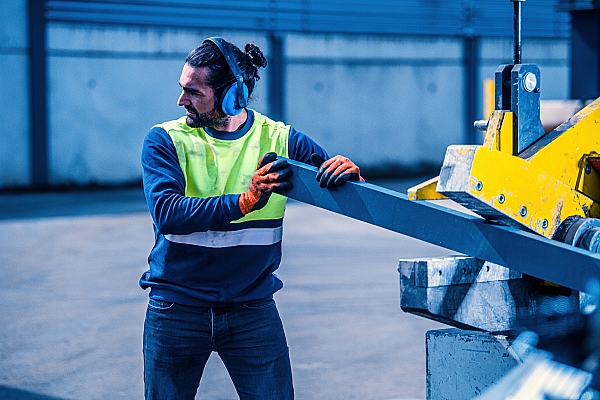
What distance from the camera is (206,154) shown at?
2.82m

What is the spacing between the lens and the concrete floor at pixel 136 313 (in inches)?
196

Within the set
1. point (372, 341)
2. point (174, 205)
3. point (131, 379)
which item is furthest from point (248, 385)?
point (372, 341)

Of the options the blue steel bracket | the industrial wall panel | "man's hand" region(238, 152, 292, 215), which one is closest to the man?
"man's hand" region(238, 152, 292, 215)

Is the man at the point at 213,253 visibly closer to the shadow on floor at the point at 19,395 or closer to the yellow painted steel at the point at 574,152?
the yellow painted steel at the point at 574,152

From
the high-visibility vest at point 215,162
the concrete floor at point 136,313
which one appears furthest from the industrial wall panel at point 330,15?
the high-visibility vest at point 215,162

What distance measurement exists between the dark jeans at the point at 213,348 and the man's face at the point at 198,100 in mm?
576

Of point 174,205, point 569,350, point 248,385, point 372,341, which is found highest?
point 174,205

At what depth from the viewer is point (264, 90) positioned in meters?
16.4

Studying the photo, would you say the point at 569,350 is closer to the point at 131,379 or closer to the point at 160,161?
the point at 160,161

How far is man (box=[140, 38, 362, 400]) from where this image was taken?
9.05 ft

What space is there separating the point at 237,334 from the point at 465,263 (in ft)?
2.42

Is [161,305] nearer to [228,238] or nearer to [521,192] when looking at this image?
[228,238]

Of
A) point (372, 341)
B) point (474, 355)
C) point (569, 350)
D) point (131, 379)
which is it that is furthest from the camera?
point (372, 341)

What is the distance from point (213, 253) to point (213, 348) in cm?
31
